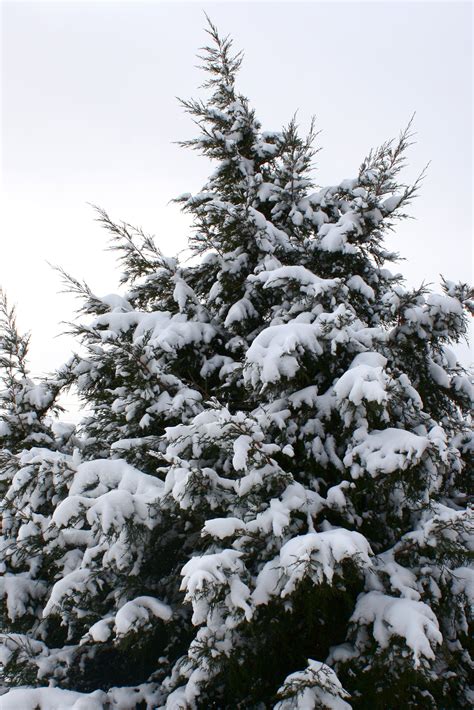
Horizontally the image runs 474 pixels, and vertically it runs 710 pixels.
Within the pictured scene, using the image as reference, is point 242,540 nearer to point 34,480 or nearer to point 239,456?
point 239,456

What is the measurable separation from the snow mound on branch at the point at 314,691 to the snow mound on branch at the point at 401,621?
1.53ft

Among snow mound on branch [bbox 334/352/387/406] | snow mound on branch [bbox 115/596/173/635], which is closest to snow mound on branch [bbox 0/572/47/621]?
snow mound on branch [bbox 115/596/173/635]

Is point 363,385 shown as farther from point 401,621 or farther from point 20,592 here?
point 20,592

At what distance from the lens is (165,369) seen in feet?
15.7

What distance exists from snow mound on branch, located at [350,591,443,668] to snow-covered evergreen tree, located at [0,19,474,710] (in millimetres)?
15

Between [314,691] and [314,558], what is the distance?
0.81 metres

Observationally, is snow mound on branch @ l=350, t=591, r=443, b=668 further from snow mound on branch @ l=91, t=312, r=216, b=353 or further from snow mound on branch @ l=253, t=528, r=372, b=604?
snow mound on branch @ l=91, t=312, r=216, b=353

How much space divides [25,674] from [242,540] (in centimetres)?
244

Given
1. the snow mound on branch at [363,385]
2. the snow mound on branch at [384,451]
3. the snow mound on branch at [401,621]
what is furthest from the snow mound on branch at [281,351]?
the snow mound on branch at [401,621]

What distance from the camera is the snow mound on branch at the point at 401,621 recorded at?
248cm

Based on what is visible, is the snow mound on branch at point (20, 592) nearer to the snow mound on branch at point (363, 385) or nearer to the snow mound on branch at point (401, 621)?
the snow mound on branch at point (401, 621)

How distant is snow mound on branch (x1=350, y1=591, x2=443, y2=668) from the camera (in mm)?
2477

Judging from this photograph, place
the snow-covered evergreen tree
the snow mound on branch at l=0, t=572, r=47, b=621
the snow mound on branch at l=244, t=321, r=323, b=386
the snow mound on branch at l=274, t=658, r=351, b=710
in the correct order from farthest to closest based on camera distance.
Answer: the snow mound on branch at l=0, t=572, r=47, b=621 → the snow mound on branch at l=244, t=321, r=323, b=386 → the snow-covered evergreen tree → the snow mound on branch at l=274, t=658, r=351, b=710

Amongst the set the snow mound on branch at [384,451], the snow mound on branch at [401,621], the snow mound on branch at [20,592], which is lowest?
the snow mound on branch at [401,621]
